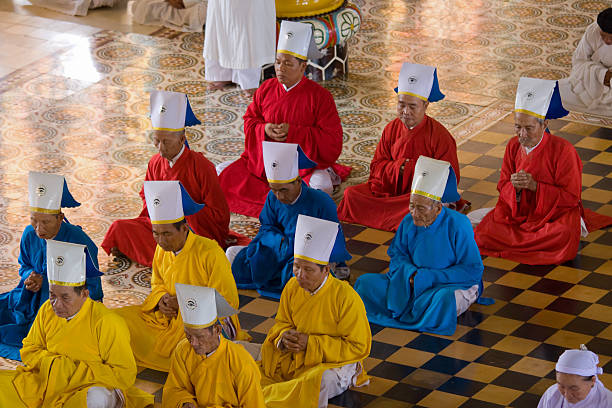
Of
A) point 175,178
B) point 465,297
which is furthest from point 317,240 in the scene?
point 175,178

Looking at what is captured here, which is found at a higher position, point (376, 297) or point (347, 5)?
point (347, 5)

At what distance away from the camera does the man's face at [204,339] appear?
226 inches

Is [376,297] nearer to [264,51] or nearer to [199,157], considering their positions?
[199,157]

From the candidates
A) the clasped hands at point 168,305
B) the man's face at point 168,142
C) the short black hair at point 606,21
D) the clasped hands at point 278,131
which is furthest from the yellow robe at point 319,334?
the short black hair at point 606,21

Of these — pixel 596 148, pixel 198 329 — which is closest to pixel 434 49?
pixel 596 148

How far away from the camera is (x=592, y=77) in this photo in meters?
10.7

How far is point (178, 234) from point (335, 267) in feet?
5.19

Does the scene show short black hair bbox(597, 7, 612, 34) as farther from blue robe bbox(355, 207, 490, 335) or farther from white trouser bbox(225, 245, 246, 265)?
white trouser bbox(225, 245, 246, 265)

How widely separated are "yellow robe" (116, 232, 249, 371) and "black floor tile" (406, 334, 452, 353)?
1.08 m

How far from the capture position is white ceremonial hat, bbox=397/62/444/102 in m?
8.42

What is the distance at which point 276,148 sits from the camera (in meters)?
7.48

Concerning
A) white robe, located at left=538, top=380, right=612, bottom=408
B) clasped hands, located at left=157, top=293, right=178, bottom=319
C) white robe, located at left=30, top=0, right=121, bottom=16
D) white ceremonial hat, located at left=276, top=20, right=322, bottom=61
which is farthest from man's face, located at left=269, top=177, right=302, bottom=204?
white robe, located at left=30, top=0, right=121, bottom=16

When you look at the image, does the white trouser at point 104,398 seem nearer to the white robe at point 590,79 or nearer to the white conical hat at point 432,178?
the white conical hat at point 432,178

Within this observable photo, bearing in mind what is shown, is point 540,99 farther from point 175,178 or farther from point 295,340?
point 295,340
